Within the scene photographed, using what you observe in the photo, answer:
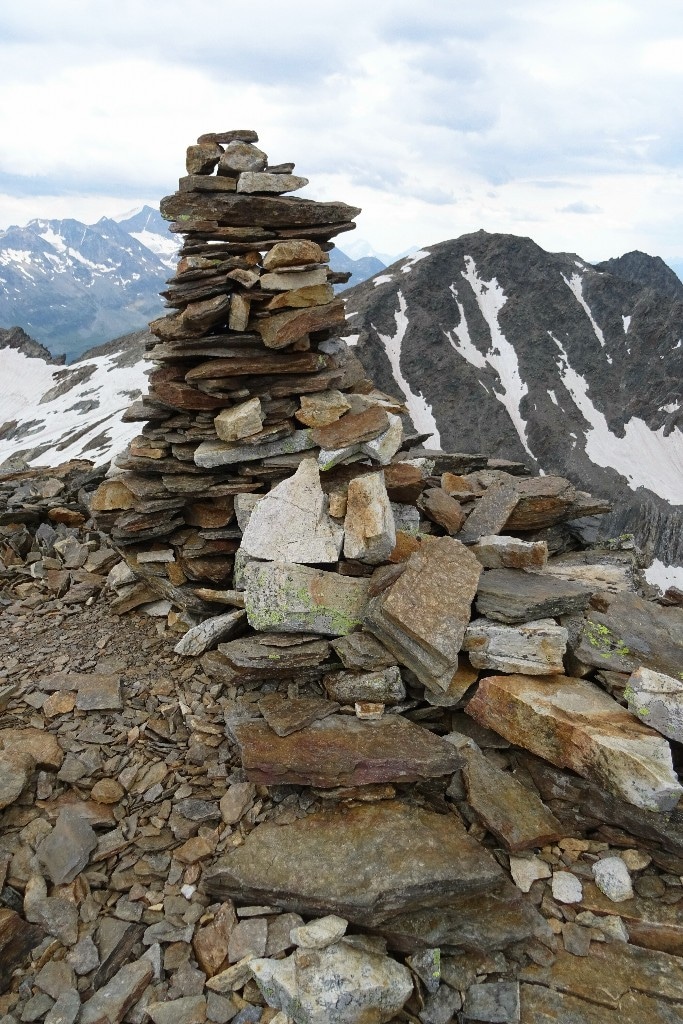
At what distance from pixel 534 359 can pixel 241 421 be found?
522 ft

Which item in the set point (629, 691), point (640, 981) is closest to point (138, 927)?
point (640, 981)

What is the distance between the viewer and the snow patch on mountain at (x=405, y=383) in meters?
131

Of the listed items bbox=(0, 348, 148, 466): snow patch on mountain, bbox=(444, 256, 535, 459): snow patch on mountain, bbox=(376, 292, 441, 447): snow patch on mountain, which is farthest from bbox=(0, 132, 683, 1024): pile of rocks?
bbox=(444, 256, 535, 459): snow patch on mountain

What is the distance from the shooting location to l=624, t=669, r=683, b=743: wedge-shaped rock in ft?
26.4

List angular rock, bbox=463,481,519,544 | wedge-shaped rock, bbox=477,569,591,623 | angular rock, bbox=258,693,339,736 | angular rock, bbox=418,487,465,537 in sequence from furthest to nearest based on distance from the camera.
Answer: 1. angular rock, bbox=463,481,519,544
2. angular rock, bbox=418,487,465,537
3. wedge-shaped rock, bbox=477,569,591,623
4. angular rock, bbox=258,693,339,736

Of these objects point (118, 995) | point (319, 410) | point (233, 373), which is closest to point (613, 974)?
point (118, 995)

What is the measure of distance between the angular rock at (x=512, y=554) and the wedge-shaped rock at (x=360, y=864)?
4.56 metres

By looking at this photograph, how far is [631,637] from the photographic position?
9648mm

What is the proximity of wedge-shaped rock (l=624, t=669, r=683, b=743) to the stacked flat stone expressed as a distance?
574cm

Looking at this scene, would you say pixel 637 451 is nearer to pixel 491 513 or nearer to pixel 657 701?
pixel 491 513

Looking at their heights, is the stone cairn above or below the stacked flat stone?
below

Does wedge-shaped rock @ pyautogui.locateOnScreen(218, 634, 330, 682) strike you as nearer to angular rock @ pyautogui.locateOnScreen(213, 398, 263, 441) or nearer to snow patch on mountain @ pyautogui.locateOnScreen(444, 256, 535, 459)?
angular rock @ pyautogui.locateOnScreen(213, 398, 263, 441)

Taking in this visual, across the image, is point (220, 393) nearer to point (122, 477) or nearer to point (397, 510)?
point (122, 477)

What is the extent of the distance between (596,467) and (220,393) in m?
130
